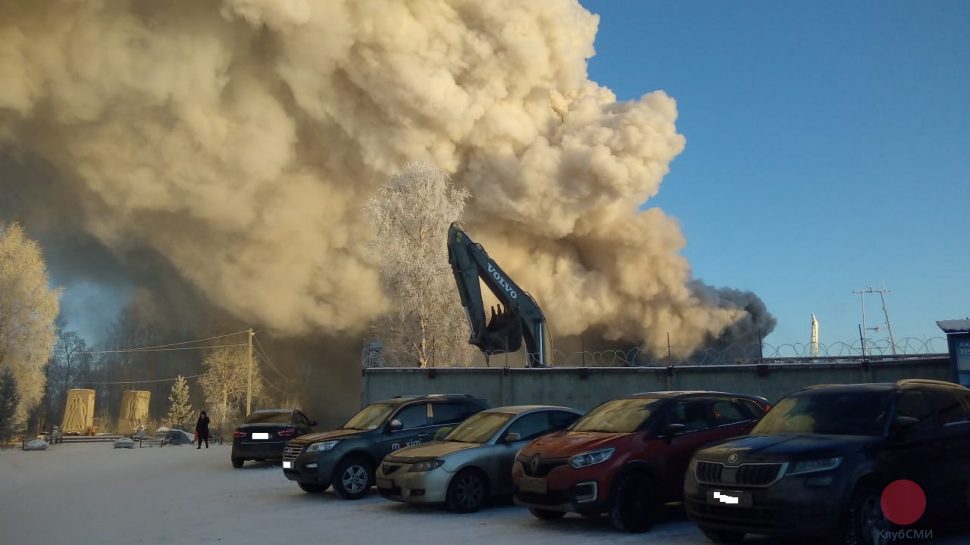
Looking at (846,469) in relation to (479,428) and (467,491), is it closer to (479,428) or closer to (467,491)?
(467,491)

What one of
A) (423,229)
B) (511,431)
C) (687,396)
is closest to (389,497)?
(511,431)

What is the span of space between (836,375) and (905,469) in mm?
6803

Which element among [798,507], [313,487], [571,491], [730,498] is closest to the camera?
[798,507]

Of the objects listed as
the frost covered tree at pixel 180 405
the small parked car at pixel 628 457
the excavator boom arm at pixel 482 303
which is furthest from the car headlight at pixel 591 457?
the frost covered tree at pixel 180 405

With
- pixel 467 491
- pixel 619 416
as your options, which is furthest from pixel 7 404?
pixel 619 416

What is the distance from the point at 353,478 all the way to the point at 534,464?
14.8 feet

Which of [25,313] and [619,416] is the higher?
[25,313]

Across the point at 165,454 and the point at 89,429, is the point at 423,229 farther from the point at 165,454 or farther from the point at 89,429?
the point at 89,429

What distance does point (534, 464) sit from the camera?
930 cm

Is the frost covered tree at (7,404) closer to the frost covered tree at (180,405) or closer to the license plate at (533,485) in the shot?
the frost covered tree at (180,405)

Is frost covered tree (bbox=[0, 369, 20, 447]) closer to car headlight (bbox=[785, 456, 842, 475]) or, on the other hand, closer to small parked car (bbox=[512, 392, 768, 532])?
small parked car (bbox=[512, 392, 768, 532])

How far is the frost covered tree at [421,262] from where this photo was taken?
32.9m

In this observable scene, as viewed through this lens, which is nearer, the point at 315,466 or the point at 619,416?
the point at 619,416

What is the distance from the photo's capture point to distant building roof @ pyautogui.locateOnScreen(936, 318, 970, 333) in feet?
34.5
